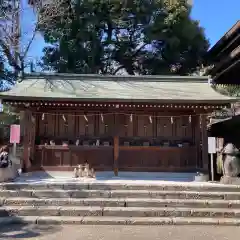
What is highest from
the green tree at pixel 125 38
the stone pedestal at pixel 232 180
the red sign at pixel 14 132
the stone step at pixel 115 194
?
the green tree at pixel 125 38

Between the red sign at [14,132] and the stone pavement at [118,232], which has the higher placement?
the red sign at [14,132]

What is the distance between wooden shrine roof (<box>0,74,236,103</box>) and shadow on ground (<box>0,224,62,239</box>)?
5.47 meters

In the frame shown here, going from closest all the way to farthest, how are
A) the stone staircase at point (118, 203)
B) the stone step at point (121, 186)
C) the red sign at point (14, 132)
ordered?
the stone staircase at point (118, 203) → the stone step at point (121, 186) → the red sign at point (14, 132)

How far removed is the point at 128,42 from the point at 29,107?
14.9 metres

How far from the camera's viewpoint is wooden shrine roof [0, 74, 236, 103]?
37.7 ft

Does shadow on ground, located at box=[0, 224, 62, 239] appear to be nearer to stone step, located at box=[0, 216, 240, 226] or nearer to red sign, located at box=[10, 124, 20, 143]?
stone step, located at box=[0, 216, 240, 226]

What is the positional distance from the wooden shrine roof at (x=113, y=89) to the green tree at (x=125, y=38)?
9.95 metres

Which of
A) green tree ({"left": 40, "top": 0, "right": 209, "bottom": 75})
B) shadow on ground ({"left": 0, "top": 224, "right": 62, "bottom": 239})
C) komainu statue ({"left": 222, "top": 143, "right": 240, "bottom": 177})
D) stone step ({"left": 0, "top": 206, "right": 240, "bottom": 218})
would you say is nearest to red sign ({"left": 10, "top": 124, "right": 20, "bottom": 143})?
stone step ({"left": 0, "top": 206, "right": 240, "bottom": 218})

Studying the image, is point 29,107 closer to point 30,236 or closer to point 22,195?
point 22,195

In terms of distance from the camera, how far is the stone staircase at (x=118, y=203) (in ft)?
25.4

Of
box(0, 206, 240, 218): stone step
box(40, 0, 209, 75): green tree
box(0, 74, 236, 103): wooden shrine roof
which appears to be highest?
box(40, 0, 209, 75): green tree

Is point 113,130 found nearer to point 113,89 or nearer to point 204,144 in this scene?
point 113,89

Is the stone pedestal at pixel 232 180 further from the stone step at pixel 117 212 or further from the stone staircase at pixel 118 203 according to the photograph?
the stone step at pixel 117 212

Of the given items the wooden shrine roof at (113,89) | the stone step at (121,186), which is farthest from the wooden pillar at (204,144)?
the stone step at (121,186)
